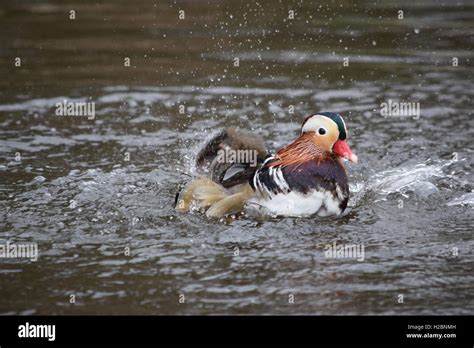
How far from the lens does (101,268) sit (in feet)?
25.8

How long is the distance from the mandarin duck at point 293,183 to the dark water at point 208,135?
0.56 ft

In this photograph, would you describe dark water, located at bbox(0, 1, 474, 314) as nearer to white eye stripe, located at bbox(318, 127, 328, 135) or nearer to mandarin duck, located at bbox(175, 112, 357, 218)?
mandarin duck, located at bbox(175, 112, 357, 218)

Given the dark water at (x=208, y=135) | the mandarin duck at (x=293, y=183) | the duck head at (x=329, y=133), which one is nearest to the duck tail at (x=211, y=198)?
the mandarin duck at (x=293, y=183)

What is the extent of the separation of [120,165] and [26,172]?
41.8 inches

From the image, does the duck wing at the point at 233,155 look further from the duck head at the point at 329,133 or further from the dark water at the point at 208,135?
the duck head at the point at 329,133

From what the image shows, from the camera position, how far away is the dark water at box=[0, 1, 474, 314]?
24.8 ft

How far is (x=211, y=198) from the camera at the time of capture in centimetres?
891

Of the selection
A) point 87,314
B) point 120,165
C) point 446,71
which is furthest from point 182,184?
point 446,71

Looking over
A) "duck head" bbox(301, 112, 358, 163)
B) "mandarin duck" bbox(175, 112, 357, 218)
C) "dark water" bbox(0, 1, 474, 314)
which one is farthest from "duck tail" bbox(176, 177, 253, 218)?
"duck head" bbox(301, 112, 358, 163)

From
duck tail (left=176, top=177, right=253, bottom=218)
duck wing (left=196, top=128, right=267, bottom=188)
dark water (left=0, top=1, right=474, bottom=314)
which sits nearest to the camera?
dark water (left=0, top=1, right=474, bottom=314)

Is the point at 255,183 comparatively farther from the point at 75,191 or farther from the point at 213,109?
the point at 213,109

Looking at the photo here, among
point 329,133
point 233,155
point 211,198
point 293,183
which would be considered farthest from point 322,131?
point 211,198

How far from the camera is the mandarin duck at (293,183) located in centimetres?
860

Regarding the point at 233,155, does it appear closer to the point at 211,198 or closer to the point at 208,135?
the point at 211,198
